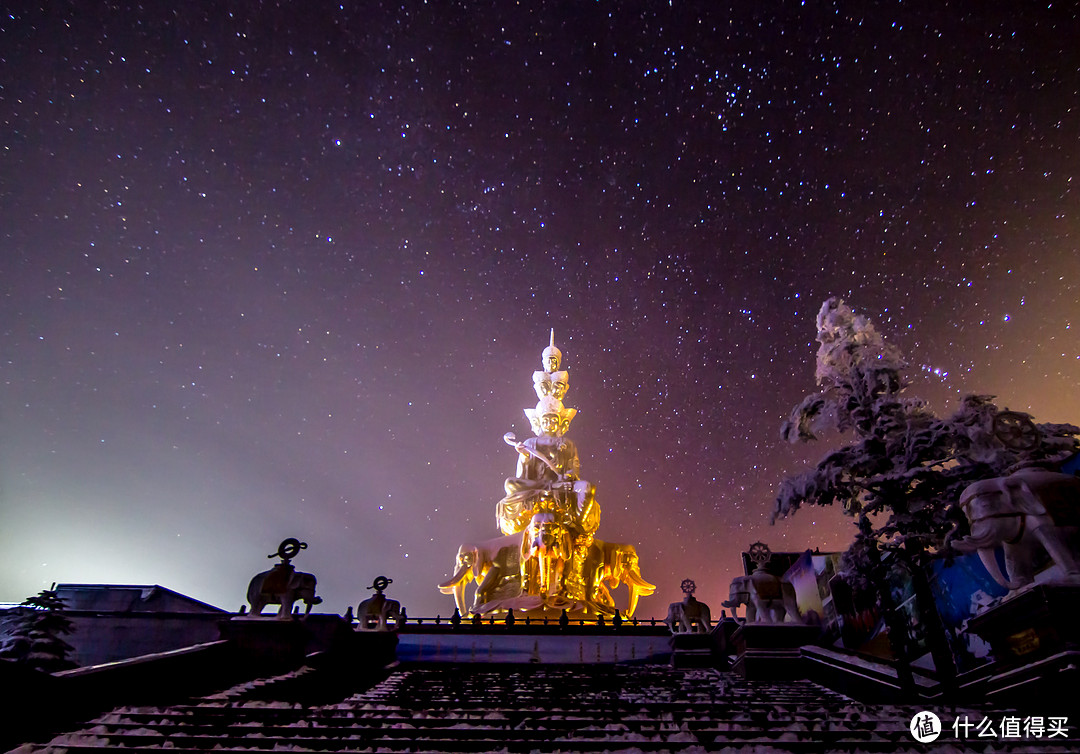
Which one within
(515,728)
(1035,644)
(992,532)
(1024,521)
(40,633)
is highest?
(1024,521)

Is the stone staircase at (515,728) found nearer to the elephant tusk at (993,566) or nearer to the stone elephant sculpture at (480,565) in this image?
the elephant tusk at (993,566)

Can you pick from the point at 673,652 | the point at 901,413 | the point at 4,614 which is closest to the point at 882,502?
the point at 901,413

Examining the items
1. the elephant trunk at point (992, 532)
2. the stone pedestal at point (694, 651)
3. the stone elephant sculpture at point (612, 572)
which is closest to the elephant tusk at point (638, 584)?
the stone elephant sculpture at point (612, 572)

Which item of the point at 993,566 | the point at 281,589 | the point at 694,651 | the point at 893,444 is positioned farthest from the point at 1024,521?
the point at 281,589

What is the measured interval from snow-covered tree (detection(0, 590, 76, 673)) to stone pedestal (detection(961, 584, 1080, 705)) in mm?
17989

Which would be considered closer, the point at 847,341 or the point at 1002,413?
the point at 1002,413

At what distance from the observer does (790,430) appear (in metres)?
13.9

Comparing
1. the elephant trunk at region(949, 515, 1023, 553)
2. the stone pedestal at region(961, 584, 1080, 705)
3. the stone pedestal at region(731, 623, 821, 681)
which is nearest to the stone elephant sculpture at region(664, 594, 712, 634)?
the stone pedestal at region(731, 623, 821, 681)

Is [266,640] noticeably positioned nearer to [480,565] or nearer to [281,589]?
[281,589]

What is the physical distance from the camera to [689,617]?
1396 cm

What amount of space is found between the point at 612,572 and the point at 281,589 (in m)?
18.1

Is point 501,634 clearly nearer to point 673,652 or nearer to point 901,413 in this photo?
point 673,652

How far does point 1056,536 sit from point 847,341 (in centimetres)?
733

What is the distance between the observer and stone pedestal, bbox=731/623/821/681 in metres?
10.6
